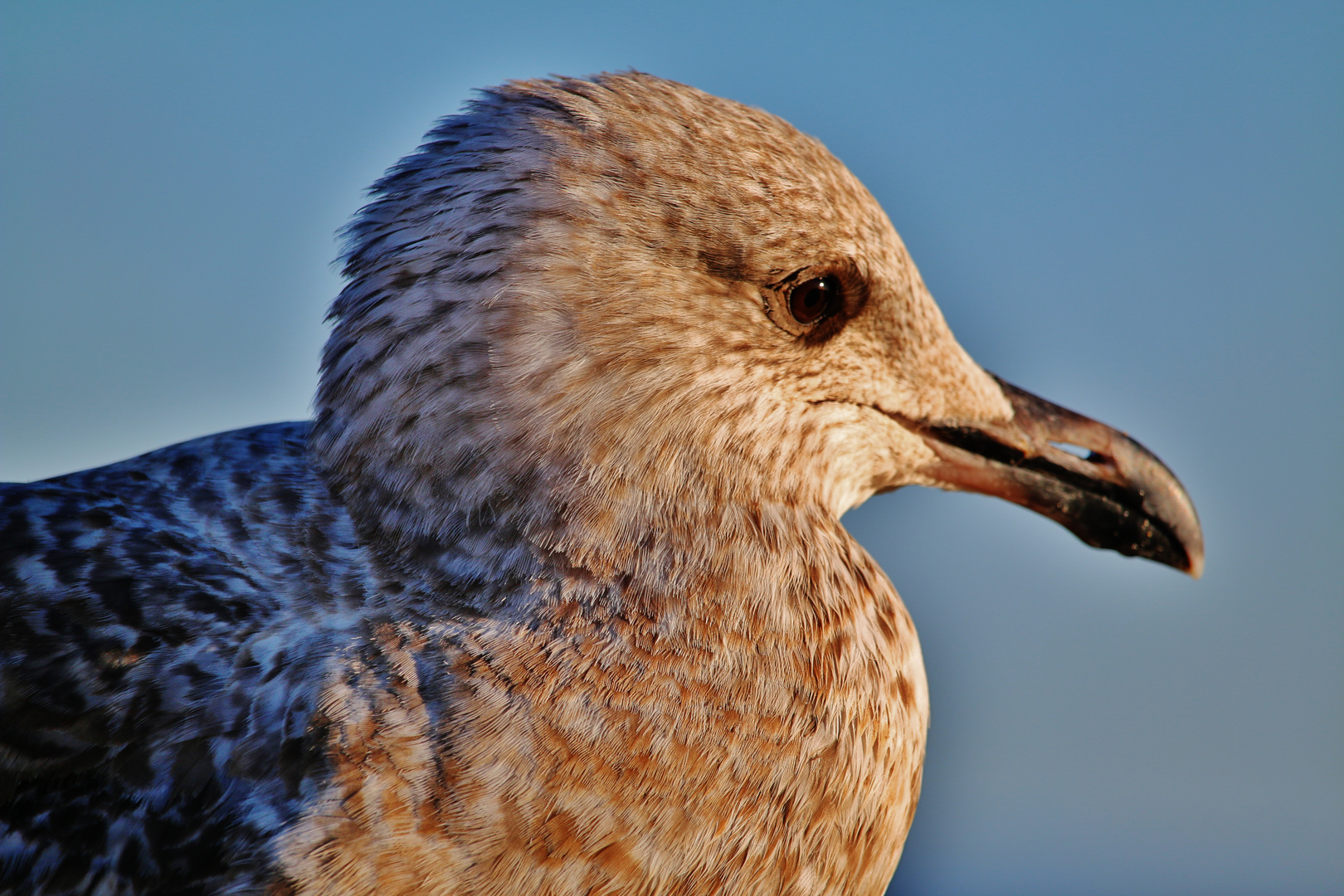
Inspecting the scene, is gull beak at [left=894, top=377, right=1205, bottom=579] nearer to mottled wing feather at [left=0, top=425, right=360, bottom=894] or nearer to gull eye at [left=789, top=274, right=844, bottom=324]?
gull eye at [left=789, top=274, right=844, bottom=324]

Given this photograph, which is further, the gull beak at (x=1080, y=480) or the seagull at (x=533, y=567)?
the gull beak at (x=1080, y=480)

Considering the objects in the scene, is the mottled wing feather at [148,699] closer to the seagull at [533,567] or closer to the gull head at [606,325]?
the seagull at [533,567]

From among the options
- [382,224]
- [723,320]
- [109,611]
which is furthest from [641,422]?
[109,611]

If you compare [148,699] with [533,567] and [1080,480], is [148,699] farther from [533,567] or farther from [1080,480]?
[1080,480]

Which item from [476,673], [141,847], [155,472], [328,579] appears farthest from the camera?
[155,472]

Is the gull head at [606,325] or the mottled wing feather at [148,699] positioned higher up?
the gull head at [606,325]

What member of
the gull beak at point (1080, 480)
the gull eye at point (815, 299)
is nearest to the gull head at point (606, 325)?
the gull eye at point (815, 299)

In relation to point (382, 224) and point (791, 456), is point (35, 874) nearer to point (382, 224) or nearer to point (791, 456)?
point (382, 224)
